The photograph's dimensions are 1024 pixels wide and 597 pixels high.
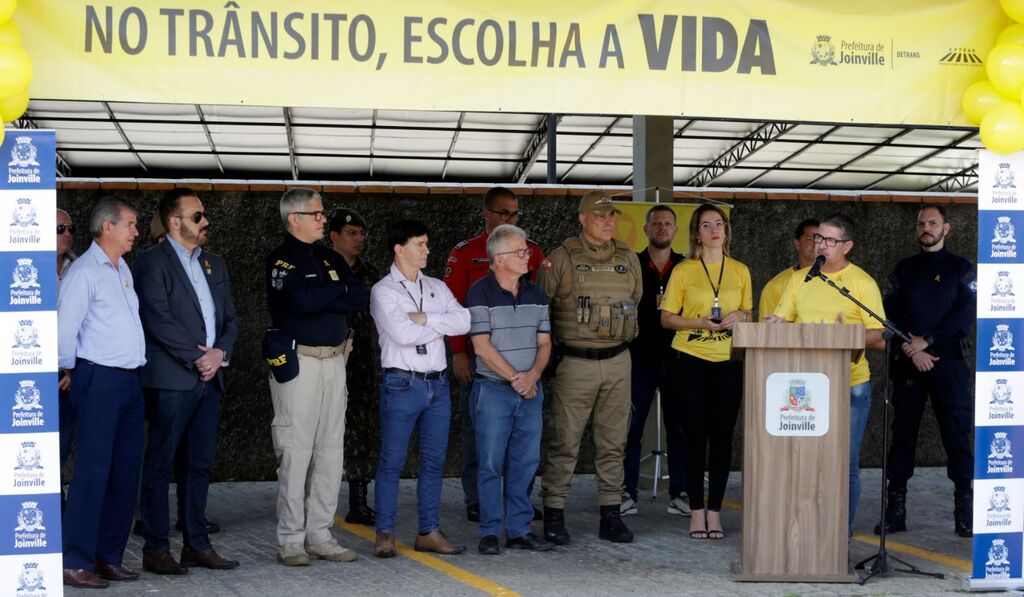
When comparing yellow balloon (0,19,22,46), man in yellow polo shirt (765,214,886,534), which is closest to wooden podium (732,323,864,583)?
man in yellow polo shirt (765,214,886,534)

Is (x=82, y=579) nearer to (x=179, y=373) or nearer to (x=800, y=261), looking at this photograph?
(x=179, y=373)

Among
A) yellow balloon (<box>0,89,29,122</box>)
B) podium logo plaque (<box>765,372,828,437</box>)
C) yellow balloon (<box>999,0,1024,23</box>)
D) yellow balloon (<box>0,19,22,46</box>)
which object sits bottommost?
podium logo plaque (<box>765,372,828,437</box>)

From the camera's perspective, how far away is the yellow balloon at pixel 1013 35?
5852mm

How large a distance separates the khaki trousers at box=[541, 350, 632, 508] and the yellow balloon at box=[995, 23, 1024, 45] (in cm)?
267

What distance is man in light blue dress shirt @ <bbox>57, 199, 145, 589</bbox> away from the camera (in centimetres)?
575

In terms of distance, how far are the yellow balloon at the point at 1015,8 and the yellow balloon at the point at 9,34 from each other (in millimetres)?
4641

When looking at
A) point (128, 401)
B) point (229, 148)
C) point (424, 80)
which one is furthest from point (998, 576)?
point (229, 148)

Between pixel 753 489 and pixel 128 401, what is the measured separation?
315 centimetres

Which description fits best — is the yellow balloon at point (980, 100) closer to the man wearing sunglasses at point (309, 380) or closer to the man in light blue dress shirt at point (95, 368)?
the man wearing sunglasses at point (309, 380)

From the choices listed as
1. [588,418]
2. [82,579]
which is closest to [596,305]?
[588,418]

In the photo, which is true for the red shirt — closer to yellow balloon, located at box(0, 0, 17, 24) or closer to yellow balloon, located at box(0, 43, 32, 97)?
yellow balloon, located at box(0, 43, 32, 97)

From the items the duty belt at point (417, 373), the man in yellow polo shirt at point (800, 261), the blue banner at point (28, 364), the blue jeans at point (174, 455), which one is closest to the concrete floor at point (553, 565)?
the blue jeans at point (174, 455)

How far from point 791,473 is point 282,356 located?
267 cm

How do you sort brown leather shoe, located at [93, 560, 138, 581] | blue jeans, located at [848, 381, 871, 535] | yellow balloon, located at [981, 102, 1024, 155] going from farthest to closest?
blue jeans, located at [848, 381, 871, 535] → brown leather shoe, located at [93, 560, 138, 581] → yellow balloon, located at [981, 102, 1024, 155]
